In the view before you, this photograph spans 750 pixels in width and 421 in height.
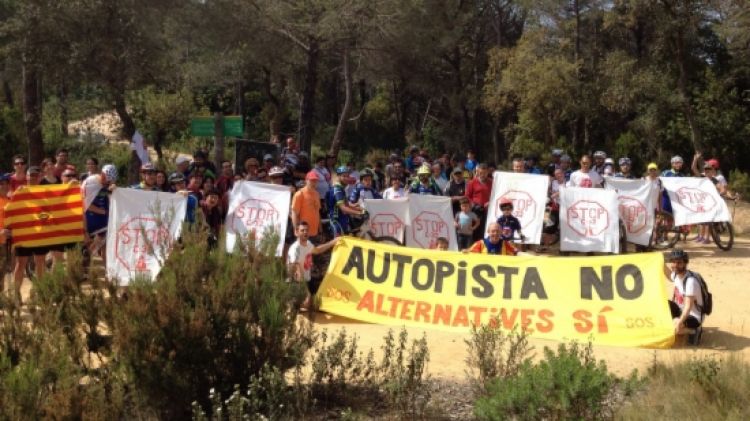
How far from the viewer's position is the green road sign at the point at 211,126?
1489 cm

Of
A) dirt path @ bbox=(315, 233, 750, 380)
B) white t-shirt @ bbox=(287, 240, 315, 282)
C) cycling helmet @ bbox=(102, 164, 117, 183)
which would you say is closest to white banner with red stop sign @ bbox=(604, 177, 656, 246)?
dirt path @ bbox=(315, 233, 750, 380)

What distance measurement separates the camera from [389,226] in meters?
13.2

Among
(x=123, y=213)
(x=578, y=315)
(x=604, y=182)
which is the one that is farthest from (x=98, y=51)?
(x=578, y=315)

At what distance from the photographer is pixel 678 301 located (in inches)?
357

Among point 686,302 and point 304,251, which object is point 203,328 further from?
point 686,302

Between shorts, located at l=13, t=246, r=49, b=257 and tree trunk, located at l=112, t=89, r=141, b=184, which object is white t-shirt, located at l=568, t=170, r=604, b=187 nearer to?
shorts, located at l=13, t=246, r=49, b=257

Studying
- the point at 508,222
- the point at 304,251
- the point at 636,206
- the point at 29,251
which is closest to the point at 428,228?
the point at 508,222

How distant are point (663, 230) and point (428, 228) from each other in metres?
4.66

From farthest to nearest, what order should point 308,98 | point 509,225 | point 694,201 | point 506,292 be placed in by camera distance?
point 308,98
point 694,201
point 509,225
point 506,292

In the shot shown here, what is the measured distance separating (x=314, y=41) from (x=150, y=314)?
70.3 ft

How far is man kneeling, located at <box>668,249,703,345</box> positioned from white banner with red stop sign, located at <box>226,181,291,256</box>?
17.7ft

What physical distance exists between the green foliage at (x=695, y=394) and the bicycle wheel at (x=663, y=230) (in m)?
8.04

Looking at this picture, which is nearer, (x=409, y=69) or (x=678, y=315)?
(x=678, y=315)

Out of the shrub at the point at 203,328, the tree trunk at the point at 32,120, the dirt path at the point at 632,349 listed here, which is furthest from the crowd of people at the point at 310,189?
the tree trunk at the point at 32,120
